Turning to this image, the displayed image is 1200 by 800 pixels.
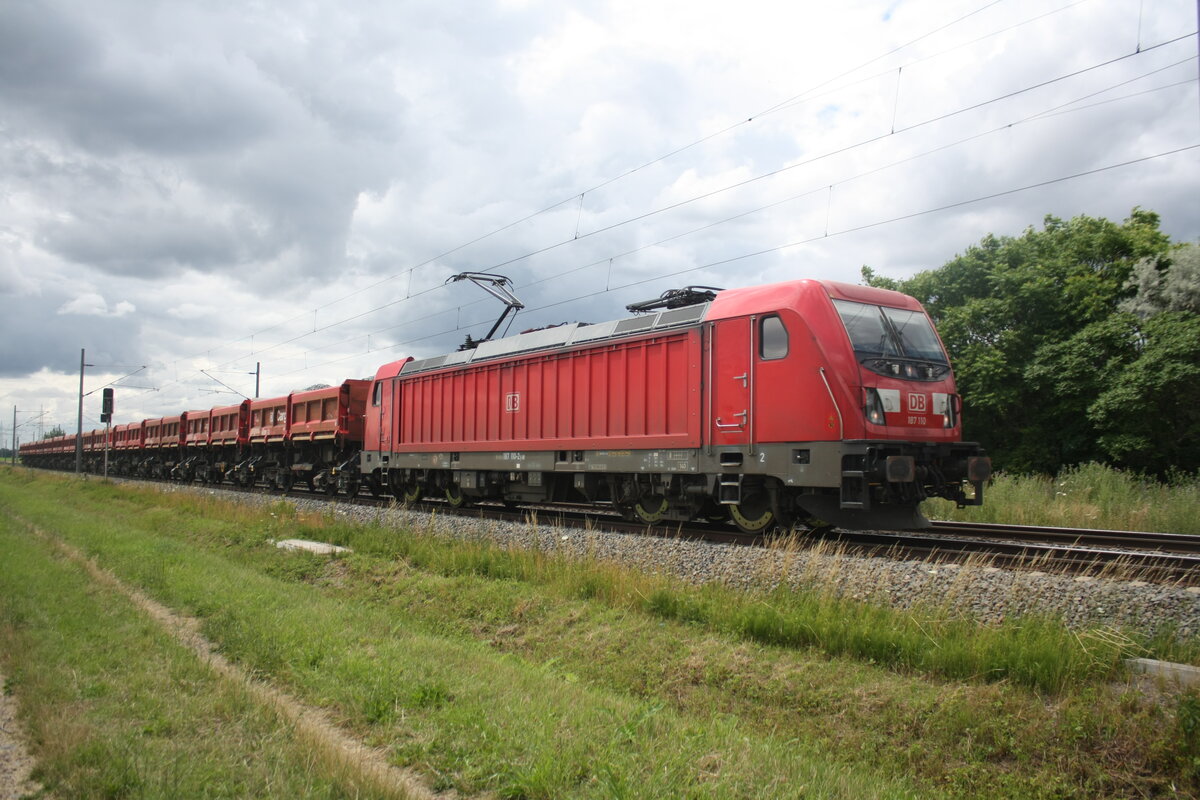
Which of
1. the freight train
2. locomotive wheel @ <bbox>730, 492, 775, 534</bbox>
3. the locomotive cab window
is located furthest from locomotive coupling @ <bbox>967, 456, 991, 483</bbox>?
the locomotive cab window

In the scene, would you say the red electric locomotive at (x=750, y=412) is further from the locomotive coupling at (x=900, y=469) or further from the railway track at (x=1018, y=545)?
the railway track at (x=1018, y=545)

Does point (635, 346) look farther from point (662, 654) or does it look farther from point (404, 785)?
point (404, 785)

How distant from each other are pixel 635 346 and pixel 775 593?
653cm

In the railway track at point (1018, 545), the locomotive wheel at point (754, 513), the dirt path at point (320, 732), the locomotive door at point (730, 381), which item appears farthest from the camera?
the locomotive wheel at point (754, 513)

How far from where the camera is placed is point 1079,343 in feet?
89.6

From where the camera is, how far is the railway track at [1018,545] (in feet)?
25.2

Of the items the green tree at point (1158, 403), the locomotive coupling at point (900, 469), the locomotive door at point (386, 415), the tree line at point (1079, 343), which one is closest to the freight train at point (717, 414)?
the locomotive coupling at point (900, 469)

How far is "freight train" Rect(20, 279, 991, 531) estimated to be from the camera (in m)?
10.1

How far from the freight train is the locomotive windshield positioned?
29 millimetres

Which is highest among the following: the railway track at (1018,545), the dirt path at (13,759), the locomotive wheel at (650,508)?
the locomotive wheel at (650,508)

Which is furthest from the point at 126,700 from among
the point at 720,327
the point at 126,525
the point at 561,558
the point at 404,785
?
the point at 126,525

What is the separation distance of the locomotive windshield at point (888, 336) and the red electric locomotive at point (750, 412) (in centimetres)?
3

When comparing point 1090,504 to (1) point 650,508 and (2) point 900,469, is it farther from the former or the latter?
(1) point 650,508

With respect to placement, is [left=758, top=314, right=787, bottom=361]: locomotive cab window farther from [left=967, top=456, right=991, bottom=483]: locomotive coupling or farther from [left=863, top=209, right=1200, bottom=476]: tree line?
[left=863, top=209, right=1200, bottom=476]: tree line
